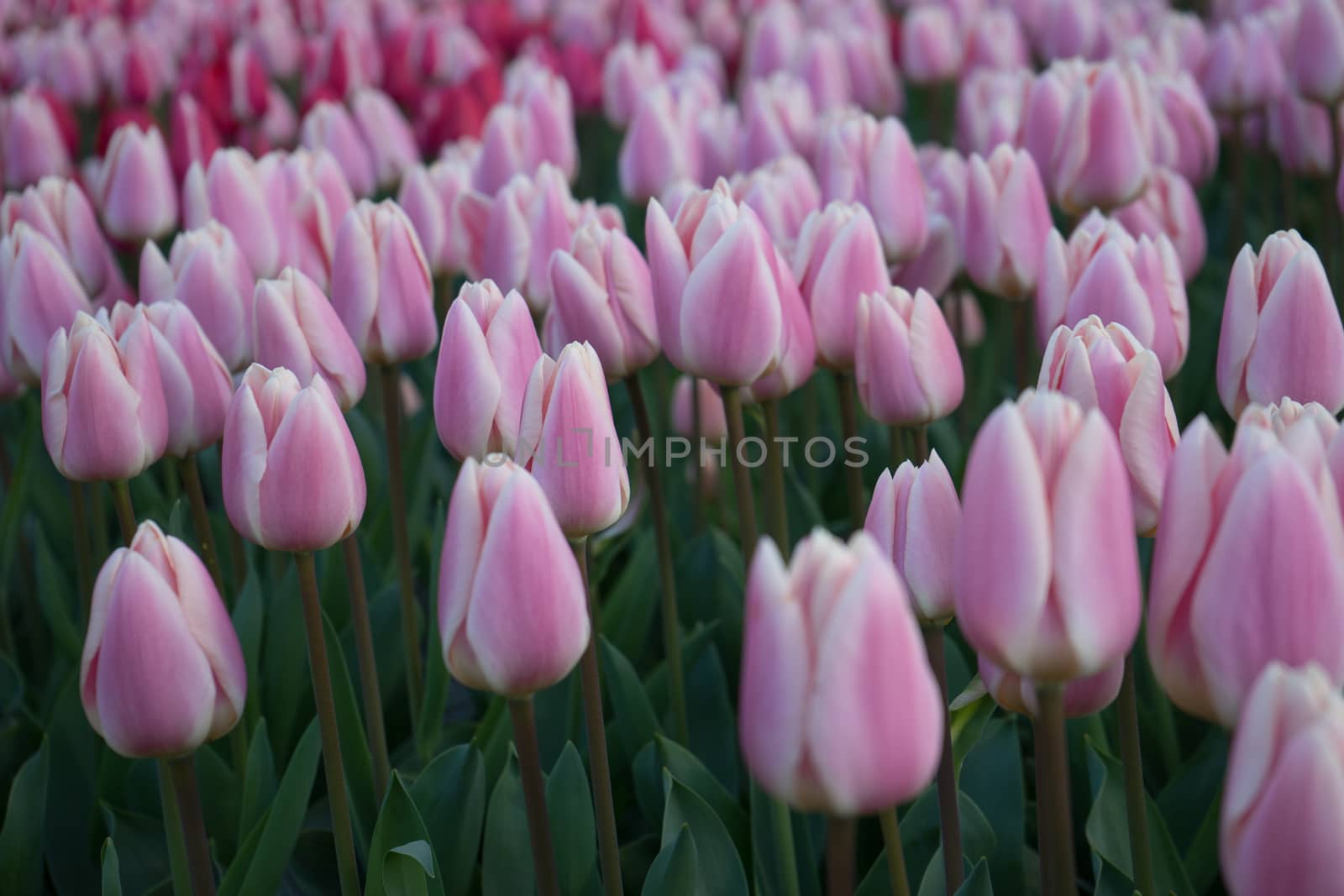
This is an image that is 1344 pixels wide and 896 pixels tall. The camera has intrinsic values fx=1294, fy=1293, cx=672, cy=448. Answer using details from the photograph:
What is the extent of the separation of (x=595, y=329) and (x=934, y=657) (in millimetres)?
572

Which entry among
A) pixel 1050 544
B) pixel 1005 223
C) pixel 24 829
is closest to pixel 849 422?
pixel 1005 223

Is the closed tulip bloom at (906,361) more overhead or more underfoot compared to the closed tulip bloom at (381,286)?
more underfoot

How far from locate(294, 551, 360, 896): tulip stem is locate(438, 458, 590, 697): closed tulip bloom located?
296 mm

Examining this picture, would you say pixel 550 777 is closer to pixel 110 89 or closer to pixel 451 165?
pixel 451 165

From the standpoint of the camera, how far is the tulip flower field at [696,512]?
31.0 inches

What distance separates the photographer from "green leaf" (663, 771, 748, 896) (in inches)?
46.3

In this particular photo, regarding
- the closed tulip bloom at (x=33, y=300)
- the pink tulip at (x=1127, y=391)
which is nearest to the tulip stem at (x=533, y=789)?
the pink tulip at (x=1127, y=391)

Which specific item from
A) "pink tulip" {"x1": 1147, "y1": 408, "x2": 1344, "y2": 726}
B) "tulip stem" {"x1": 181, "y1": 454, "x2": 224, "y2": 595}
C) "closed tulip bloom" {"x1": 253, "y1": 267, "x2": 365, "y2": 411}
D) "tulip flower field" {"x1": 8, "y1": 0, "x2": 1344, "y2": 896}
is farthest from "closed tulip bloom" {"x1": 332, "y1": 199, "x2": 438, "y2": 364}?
"pink tulip" {"x1": 1147, "y1": 408, "x2": 1344, "y2": 726}

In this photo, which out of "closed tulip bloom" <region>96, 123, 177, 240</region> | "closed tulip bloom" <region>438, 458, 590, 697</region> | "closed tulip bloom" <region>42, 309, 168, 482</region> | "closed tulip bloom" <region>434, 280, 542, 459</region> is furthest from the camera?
"closed tulip bloom" <region>96, 123, 177, 240</region>

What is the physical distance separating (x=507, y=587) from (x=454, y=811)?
523 mm

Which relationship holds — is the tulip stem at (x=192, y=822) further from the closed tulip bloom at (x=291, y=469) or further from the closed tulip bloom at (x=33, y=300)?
the closed tulip bloom at (x=33, y=300)

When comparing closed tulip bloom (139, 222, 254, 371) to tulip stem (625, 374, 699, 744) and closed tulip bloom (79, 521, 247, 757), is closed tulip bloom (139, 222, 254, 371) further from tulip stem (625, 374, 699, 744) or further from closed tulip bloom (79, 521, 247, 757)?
closed tulip bloom (79, 521, 247, 757)

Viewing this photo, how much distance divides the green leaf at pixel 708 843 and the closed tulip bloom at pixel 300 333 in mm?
619

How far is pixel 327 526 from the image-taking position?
116 centimetres
